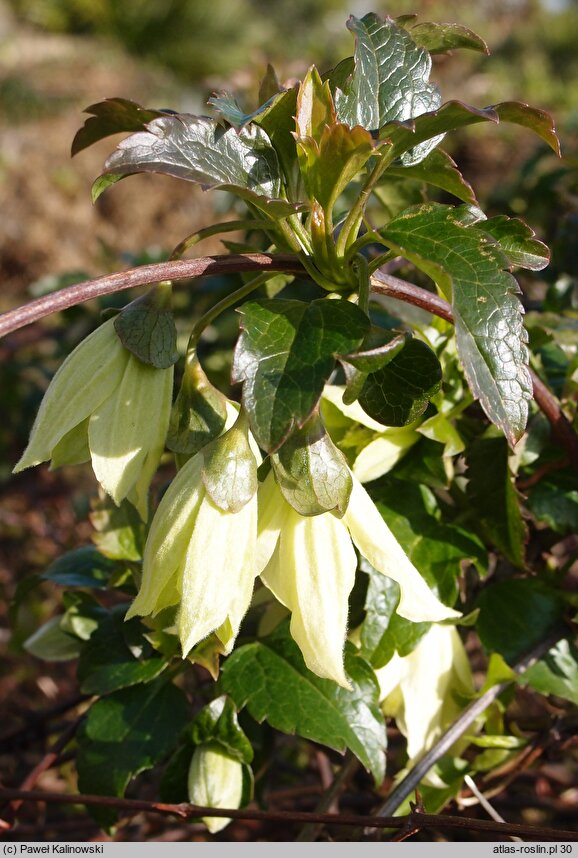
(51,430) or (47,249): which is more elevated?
(51,430)

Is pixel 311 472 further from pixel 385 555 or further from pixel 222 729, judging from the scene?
pixel 222 729

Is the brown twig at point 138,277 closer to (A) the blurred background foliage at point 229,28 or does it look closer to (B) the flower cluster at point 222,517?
(B) the flower cluster at point 222,517

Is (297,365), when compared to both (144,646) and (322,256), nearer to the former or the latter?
(322,256)

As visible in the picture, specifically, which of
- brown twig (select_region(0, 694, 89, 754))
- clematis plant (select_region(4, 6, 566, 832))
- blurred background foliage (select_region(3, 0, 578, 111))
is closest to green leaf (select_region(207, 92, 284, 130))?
clematis plant (select_region(4, 6, 566, 832))

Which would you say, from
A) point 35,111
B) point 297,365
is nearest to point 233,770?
point 297,365

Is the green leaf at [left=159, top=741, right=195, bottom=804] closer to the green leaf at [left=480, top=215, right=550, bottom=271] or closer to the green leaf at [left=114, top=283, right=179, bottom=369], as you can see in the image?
the green leaf at [left=114, top=283, right=179, bottom=369]

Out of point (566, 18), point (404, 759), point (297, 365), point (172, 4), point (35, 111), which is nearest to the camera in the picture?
point (297, 365)

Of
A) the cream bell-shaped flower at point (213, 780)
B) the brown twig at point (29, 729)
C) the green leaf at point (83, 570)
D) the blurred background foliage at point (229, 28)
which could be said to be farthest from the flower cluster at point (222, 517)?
the blurred background foliage at point (229, 28)

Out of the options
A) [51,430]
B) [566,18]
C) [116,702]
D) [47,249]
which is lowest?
[566,18]
